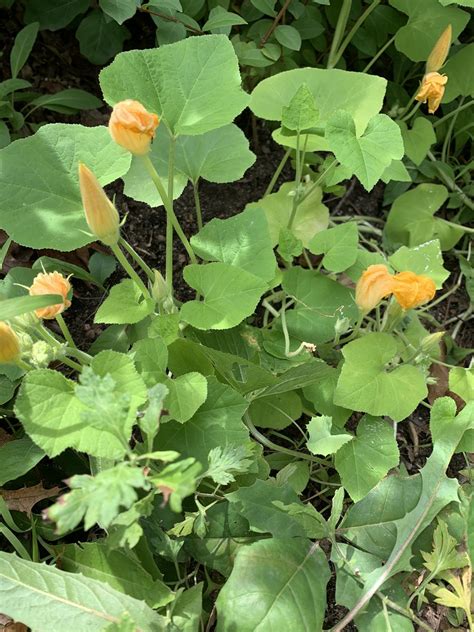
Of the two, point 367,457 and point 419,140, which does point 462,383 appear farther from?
point 419,140

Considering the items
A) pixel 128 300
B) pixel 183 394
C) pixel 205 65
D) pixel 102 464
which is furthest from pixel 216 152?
pixel 102 464

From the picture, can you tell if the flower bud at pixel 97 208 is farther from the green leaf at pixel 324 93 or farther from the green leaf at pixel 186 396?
the green leaf at pixel 324 93

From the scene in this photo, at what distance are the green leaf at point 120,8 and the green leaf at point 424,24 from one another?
779 mm

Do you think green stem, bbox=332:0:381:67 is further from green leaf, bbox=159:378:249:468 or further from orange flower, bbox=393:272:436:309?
green leaf, bbox=159:378:249:468

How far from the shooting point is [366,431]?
4.45 ft

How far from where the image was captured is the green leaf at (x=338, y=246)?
1438 mm

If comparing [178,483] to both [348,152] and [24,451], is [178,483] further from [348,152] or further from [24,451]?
[348,152]

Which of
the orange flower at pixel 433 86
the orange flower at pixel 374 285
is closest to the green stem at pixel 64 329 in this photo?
the orange flower at pixel 374 285

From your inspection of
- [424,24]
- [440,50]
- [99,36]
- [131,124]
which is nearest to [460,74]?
[424,24]

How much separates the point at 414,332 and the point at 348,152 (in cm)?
57

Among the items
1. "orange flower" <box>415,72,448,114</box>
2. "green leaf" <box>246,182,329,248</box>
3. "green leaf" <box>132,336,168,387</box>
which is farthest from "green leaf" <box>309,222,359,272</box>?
"green leaf" <box>132,336,168,387</box>

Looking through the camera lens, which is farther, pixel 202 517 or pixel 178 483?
pixel 202 517

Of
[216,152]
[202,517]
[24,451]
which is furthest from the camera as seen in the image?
[216,152]

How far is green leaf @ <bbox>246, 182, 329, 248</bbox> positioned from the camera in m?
1.62
